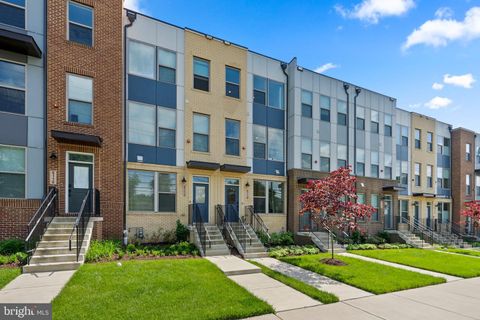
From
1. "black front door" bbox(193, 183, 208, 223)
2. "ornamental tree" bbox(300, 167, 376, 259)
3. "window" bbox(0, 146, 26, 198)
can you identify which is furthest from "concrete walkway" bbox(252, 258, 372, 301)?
"window" bbox(0, 146, 26, 198)

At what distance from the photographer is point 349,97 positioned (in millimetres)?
18078

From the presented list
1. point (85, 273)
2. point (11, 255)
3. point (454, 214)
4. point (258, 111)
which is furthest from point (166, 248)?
point (454, 214)

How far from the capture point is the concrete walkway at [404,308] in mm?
5355

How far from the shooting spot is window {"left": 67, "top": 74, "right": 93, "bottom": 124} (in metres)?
10.7

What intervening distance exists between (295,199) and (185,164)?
6.22 metres

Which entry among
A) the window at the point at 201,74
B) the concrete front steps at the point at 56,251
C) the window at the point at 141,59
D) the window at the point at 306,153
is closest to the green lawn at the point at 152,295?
the concrete front steps at the point at 56,251

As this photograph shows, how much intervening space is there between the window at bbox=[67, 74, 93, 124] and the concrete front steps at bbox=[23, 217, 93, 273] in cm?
385

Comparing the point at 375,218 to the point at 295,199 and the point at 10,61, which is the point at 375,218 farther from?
the point at 10,61

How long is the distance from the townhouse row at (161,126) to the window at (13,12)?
3cm

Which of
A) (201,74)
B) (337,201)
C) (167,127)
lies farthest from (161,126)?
(337,201)

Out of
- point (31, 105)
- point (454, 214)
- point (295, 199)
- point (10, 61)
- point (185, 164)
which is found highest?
point (10, 61)

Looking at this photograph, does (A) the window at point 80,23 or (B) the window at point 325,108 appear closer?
(A) the window at point 80,23

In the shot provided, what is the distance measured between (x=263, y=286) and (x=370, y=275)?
3.60 metres

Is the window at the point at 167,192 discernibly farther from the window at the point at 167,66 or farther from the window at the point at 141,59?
the window at the point at 141,59
